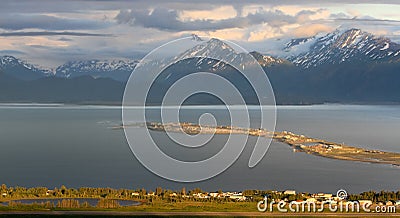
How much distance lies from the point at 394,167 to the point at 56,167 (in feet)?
70.2

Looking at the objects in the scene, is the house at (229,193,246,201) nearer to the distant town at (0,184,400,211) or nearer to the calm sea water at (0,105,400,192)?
the distant town at (0,184,400,211)

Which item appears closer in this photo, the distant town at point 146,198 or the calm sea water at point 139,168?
the distant town at point 146,198

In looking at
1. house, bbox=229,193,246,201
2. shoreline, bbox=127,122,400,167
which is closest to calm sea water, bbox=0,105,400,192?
shoreline, bbox=127,122,400,167

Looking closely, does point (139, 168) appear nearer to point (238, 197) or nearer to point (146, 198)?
point (146, 198)

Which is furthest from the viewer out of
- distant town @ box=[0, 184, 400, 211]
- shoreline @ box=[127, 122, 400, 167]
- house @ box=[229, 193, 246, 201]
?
→ shoreline @ box=[127, 122, 400, 167]

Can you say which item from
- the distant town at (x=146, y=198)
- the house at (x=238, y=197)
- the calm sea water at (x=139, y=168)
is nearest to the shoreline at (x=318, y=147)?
the calm sea water at (x=139, y=168)

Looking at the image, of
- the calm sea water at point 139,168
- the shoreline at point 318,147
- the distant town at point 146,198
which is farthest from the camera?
the shoreline at point 318,147

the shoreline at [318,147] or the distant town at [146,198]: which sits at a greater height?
the shoreline at [318,147]

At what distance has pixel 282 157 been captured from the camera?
50.4m

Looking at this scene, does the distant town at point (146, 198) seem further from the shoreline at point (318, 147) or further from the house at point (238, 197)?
the shoreline at point (318, 147)

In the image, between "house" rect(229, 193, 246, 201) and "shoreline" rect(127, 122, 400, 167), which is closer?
"house" rect(229, 193, 246, 201)

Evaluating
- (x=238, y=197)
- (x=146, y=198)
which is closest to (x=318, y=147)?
(x=238, y=197)

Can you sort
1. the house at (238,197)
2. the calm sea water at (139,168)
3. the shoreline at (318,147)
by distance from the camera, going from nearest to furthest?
the house at (238,197)
the calm sea water at (139,168)
the shoreline at (318,147)

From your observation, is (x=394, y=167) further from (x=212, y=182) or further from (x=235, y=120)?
(x=235, y=120)
